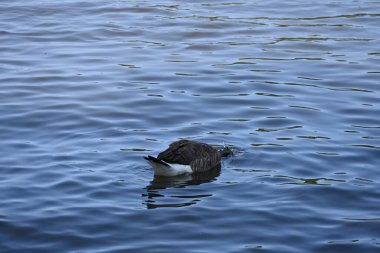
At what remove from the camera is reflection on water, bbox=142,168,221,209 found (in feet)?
35.6

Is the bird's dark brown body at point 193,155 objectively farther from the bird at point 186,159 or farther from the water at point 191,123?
the water at point 191,123

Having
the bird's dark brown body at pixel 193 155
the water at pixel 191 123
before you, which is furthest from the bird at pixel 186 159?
the water at pixel 191 123

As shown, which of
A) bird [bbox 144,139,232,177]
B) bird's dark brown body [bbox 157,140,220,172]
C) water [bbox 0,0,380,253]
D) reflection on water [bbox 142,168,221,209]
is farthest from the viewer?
bird's dark brown body [bbox 157,140,220,172]

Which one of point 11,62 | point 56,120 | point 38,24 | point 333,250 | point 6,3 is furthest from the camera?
point 6,3

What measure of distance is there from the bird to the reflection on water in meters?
0.08

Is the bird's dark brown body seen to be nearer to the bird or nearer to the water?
the bird

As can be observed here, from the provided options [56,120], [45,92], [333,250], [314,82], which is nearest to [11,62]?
[45,92]

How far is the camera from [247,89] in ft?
53.1

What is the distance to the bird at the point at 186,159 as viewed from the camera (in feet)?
38.9

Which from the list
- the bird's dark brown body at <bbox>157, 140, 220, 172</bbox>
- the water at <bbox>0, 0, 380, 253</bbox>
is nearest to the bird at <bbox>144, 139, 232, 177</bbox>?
the bird's dark brown body at <bbox>157, 140, 220, 172</bbox>

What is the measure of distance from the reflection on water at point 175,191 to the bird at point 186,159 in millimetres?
82

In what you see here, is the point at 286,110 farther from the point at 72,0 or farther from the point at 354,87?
the point at 72,0

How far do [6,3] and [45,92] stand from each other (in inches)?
346

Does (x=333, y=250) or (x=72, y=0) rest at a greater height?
(x=72, y=0)
